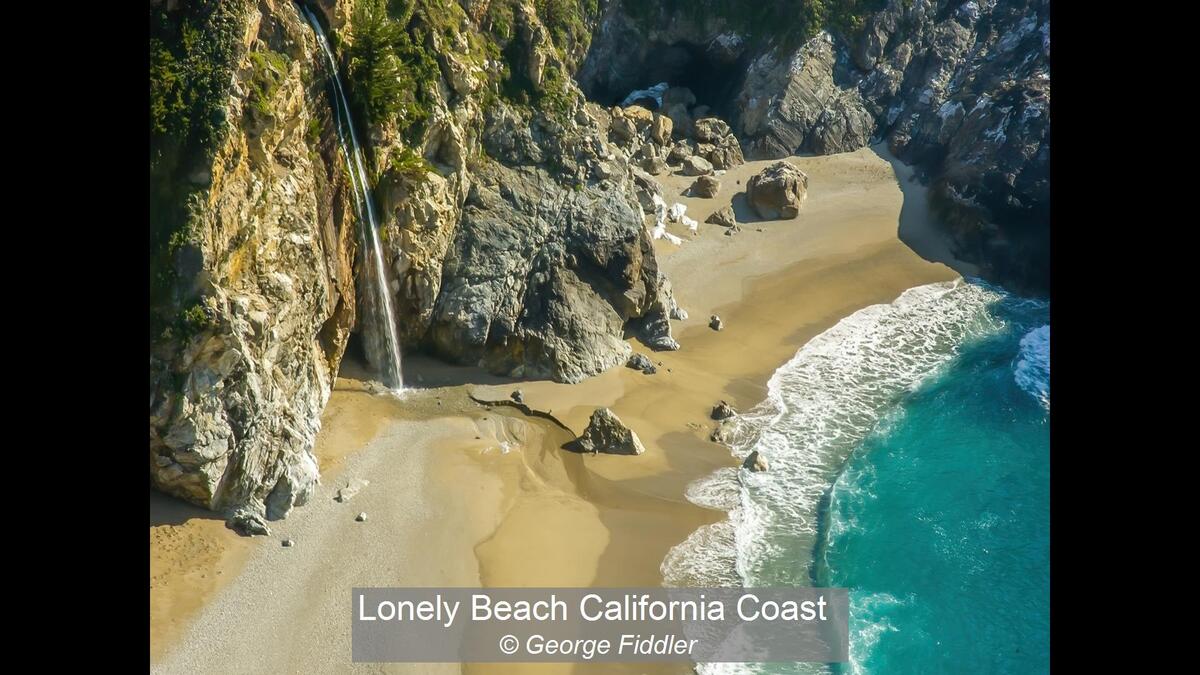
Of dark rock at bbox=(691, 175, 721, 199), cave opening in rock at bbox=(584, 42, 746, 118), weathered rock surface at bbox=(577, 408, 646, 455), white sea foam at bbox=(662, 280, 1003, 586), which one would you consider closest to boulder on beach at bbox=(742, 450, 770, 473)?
white sea foam at bbox=(662, 280, 1003, 586)

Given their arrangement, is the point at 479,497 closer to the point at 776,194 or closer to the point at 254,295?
the point at 254,295

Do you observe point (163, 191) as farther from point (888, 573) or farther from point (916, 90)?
point (916, 90)

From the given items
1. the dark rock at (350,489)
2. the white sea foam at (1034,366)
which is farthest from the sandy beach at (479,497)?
the white sea foam at (1034,366)

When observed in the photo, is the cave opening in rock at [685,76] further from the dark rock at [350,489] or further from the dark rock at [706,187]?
the dark rock at [350,489]

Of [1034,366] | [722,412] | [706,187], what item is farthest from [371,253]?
[1034,366]
